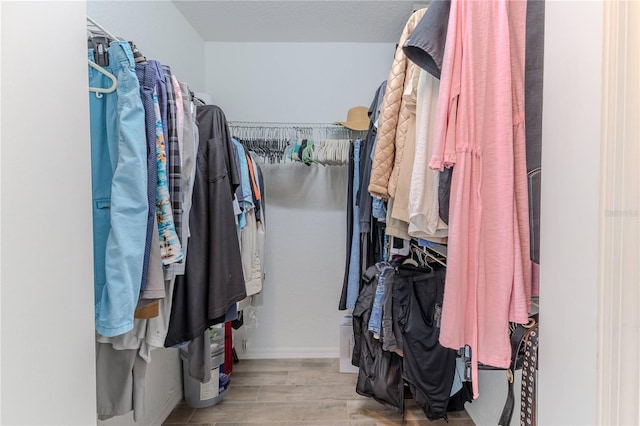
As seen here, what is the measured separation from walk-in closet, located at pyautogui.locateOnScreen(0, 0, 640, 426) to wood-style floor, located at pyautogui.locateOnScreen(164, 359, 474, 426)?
0.02m

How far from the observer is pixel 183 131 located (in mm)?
946

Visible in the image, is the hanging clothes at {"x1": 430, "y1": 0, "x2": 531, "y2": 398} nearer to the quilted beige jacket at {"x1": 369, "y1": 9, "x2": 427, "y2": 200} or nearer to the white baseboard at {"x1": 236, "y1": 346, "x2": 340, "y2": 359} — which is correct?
the quilted beige jacket at {"x1": 369, "y1": 9, "x2": 427, "y2": 200}

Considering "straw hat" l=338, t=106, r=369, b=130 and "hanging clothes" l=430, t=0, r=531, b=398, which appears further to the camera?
"straw hat" l=338, t=106, r=369, b=130

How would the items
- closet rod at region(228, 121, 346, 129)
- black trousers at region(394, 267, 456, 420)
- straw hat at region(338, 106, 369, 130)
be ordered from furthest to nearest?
closet rod at region(228, 121, 346, 129)
straw hat at region(338, 106, 369, 130)
black trousers at region(394, 267, 456, 420)

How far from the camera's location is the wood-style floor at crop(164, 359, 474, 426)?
1.60 meters

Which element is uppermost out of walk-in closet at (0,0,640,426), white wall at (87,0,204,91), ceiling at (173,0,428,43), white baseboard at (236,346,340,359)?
ceiling at (173,0,428,43)
